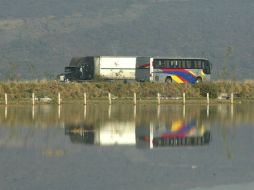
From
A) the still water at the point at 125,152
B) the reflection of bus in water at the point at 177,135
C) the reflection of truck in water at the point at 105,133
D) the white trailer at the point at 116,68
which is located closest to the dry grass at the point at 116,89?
the white trailer at the point at 116,68

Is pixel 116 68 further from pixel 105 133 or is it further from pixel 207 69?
pixel 105 133

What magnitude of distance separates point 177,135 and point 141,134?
1.66 meters

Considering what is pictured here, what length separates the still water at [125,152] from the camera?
2498cm

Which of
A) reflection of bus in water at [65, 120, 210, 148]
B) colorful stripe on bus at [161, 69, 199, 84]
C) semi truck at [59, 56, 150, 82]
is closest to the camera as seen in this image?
reflection of bus in water at [65, 120, 210, 148]

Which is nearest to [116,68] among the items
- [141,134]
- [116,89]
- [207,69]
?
[207,69]

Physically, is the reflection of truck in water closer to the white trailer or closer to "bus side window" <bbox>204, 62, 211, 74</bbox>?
"bus side window" <bbox>204, 62, 211, 74</bbox>

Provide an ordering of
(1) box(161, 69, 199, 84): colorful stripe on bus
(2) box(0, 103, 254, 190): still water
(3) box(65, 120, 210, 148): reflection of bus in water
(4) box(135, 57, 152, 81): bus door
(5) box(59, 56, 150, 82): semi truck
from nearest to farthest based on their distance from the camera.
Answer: (2) box(0, 103, 254, 190): still water < (3) box(65, 120, 210, 148): reflection of bus in water < (1) box(161, 69, 199, 84): colorful stripe on bus < (4) box(135, 57, 152, 81): bus door < (5) box(59, 56, 150, 82): semi truck

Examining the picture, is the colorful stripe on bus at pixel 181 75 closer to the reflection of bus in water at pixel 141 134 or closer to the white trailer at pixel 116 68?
the white trailer at pixel 116 68

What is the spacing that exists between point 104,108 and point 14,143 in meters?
29.4

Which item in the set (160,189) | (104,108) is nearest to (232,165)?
(160,189)

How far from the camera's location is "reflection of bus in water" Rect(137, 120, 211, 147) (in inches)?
1419

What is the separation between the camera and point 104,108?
64250 mm

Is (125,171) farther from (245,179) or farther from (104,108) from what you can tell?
(104,108)

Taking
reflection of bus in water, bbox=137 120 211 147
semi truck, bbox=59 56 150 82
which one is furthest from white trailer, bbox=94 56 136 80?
reflection of bus in water, bbox=137 120 211 147
